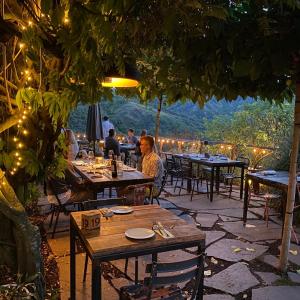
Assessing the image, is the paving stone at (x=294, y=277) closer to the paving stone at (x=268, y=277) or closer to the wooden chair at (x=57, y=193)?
the paving stone at (x=268, y=277)

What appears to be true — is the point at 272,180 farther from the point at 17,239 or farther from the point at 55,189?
the point at 17,239

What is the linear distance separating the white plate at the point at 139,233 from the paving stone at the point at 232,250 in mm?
1945

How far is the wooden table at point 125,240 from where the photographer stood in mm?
2266

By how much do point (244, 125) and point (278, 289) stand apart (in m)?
8.39

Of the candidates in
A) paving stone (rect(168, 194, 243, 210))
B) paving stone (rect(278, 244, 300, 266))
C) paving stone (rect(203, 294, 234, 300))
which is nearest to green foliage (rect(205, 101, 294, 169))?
paving stone (rect(168, 194, 243, 210))

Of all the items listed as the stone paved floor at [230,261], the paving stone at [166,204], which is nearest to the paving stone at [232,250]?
the stone paved floor at [230,261]

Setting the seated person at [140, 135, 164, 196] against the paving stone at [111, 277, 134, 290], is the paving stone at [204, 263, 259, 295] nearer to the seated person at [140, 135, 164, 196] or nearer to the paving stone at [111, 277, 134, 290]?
the paving stone at [111, 277, 134, 290]

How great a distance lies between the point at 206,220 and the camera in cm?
557

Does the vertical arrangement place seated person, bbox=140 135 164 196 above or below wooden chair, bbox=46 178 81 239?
above

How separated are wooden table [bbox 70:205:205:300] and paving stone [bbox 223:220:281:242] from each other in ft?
7.69

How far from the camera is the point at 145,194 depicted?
5094 mm

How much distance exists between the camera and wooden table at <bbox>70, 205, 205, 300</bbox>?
2.27 m

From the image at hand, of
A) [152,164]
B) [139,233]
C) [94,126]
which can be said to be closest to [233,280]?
[139,233]

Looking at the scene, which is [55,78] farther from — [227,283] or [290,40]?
[227,283]
